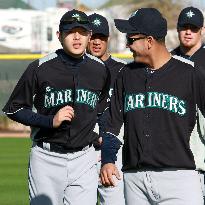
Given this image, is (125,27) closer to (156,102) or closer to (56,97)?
(156,102)

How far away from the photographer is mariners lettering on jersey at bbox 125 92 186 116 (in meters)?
5.34

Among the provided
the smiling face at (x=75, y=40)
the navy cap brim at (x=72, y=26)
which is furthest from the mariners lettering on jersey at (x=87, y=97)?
the navy cap brim at (x=72, y=26)

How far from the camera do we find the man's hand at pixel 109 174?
17.2 ft

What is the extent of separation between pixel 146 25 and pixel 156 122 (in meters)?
0.64

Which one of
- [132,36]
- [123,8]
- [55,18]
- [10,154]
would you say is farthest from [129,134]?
[123,8]

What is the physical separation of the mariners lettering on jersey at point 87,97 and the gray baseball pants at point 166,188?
1.18 meters

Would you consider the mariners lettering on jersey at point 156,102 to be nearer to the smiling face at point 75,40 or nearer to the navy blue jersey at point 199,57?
the smiling face at point 75,40

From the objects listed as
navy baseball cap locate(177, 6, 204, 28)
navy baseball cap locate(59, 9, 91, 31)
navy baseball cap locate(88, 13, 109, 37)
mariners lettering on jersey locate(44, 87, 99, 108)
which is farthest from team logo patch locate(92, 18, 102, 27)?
mariners lettering on jersey locate(44, 87, 99, 108)

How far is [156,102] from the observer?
5.37 m

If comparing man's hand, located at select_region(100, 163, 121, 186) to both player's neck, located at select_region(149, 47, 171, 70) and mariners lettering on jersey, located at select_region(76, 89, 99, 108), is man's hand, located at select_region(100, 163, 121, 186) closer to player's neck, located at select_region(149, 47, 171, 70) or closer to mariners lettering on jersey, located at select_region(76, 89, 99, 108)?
player's neck, located at select_region(149, 47, 171, 70)

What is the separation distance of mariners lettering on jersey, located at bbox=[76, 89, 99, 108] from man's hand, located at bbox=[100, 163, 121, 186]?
1.20m

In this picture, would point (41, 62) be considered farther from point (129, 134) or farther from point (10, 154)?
point (10, 154)

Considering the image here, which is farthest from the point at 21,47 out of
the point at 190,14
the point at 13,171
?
the point at 190,14

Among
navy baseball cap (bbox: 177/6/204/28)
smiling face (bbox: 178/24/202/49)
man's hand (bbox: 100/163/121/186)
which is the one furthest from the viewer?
navy baseball cap (bbox: 177/6/204/28)
